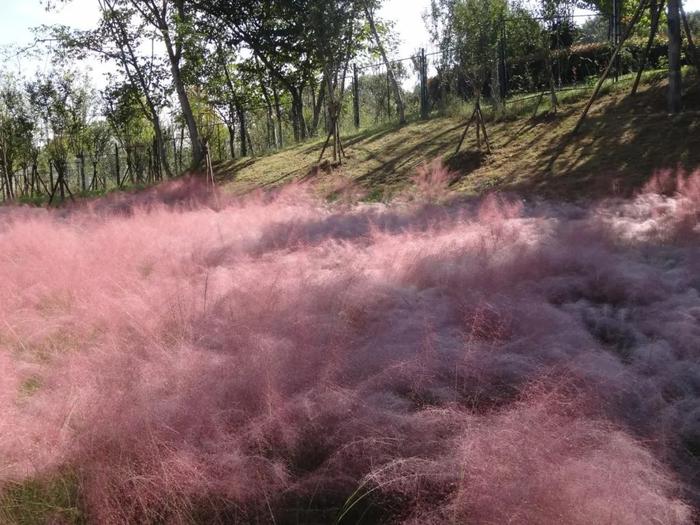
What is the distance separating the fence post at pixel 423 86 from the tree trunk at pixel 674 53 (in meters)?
6.21

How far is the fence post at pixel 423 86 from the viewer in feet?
47.1

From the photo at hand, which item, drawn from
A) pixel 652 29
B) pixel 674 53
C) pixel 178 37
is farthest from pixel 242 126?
pixel 674 53

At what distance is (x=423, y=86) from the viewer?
14.6m

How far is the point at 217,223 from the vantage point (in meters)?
6.75

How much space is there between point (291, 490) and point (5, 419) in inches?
45.8

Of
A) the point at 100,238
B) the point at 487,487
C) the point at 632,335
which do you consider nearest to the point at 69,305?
the point at 100,238

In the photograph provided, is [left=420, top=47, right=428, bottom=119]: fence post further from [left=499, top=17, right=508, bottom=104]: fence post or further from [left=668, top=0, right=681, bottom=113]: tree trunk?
[left=668, top=0, right=681, bottom=113]: tree trunk

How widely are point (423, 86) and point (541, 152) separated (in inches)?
245

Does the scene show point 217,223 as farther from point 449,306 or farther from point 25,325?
point 449,306

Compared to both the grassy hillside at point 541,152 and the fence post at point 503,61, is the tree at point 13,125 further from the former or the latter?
the fence post at point 503,61

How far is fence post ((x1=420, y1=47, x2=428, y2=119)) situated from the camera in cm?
1437

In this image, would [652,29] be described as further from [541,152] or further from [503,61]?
[503,61]

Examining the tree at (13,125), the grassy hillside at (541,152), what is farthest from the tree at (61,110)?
the grassy hillside at (541,152)

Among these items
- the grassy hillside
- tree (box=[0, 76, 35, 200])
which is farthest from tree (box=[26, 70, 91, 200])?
the grassy hillside
